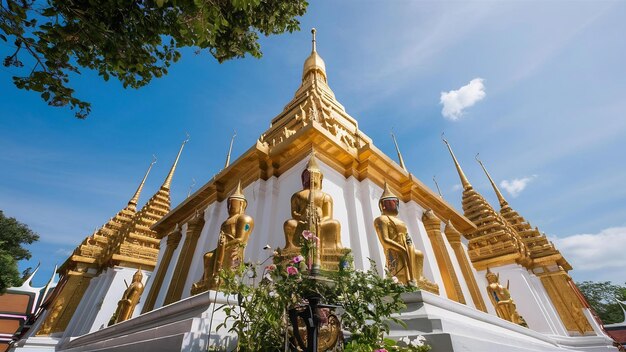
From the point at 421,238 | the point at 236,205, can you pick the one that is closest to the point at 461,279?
the point at 421,238

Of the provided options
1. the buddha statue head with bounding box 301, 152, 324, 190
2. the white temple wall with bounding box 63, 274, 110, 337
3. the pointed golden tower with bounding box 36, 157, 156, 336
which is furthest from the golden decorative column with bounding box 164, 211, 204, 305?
the pointed golden tower with bounding box 36, 157, 156, 336

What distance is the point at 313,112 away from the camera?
7.40 m

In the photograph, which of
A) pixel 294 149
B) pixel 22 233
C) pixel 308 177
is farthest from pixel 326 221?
pixel 22 233

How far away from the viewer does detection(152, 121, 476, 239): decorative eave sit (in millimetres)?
5652

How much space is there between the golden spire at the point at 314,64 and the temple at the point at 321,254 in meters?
0.09

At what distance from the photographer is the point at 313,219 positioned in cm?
410

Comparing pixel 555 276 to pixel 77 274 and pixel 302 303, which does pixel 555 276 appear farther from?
pixel 77 274

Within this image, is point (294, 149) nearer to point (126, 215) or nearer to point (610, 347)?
point (610, 347)

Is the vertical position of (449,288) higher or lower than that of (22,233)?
lower

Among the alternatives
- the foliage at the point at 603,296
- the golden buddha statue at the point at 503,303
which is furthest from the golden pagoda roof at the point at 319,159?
the foliage at the point at 603,296

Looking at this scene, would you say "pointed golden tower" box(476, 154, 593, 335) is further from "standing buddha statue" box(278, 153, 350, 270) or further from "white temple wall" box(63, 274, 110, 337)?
"white temple wall" box(63, 274, 110, 337)

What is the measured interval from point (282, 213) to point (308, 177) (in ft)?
3.17

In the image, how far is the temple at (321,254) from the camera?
10.2 feet

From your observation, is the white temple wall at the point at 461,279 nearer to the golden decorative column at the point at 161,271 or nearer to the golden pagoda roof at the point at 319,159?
the golden pagoda roof at the point at 319,159
